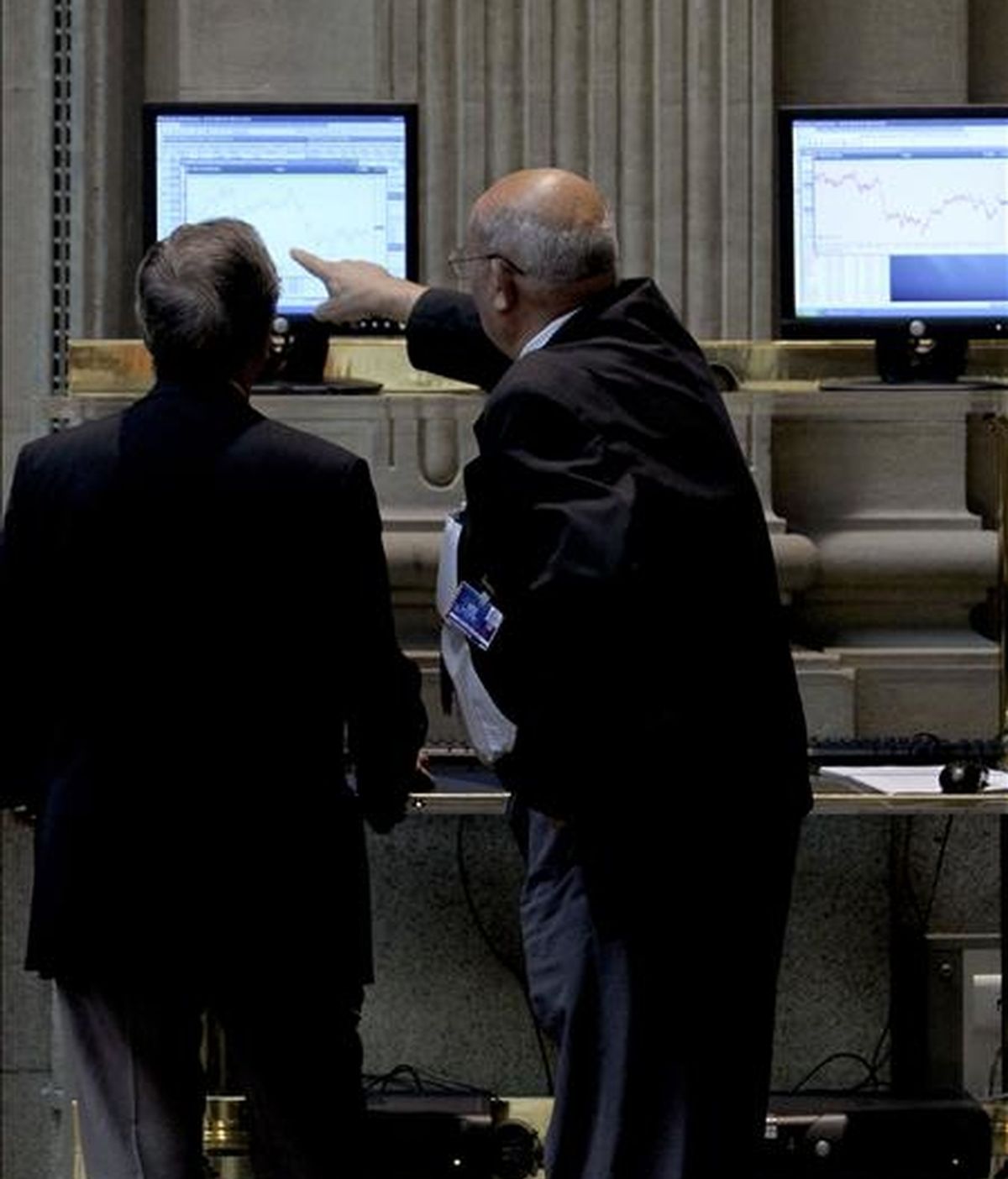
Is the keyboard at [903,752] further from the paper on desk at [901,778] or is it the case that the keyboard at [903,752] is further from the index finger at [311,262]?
the index finger at [311,262]

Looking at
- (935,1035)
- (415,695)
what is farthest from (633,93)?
(415,695)

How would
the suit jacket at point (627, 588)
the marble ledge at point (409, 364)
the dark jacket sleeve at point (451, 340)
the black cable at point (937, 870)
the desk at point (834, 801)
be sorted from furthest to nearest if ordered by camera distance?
the black cable at point (937, 870) < the marble ledge at point (409, 364) < the desk at point (834, 801) < the dark jacket sleeve at point (451, 340) < the suit jacket at point (627, 588)

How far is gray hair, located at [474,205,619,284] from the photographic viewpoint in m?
4.09

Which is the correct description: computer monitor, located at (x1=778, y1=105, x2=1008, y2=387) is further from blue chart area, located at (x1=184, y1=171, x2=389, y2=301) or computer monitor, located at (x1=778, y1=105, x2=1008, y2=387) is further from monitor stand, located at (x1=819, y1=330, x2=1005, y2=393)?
blue chart area, located at (x1=184, y1=171, x2=389, y2=301)

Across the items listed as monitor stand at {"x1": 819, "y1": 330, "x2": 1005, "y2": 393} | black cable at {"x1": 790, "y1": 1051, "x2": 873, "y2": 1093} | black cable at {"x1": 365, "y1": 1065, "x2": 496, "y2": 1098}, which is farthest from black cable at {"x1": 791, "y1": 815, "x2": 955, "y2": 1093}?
monitor stand at {"x1": 819, "y1": 330, "x2": 1005, "y2": 393}

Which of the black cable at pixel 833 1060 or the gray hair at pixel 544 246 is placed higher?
the gray hair at pixel 544 246

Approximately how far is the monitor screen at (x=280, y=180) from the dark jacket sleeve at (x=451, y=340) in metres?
0.61

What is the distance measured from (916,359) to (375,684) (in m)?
1.59

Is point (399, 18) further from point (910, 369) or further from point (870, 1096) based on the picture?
point (870, 1096)

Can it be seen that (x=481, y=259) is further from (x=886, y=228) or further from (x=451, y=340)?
(x=886, y=228)

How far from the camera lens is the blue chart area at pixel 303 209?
5.45 metres

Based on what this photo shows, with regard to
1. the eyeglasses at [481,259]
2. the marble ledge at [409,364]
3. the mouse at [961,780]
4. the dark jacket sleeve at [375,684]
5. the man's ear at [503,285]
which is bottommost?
the mouse at [961,780]

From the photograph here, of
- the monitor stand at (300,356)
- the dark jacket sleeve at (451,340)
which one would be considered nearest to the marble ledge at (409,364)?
the monitor stand at (300,356)

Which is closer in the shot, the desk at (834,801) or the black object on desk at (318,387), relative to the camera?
the desk at (834,801)
